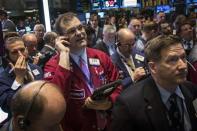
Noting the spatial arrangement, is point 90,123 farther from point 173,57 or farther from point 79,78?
point 173,57

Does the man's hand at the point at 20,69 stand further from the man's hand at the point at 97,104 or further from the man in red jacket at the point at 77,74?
the man's hand at the point at 97,104

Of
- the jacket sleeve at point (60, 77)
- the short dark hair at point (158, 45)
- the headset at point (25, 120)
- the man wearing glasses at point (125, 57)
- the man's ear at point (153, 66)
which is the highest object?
the short dark hair at point (158, 45)

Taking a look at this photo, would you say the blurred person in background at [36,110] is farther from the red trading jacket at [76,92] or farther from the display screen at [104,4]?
the display screen at [104,4]

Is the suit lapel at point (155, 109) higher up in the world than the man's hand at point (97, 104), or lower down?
higher up

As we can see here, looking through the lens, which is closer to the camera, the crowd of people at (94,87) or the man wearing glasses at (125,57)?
the crowd of people at (94,87)

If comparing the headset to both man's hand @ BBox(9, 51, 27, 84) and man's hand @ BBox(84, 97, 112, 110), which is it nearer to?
man's hand @ BBox(84, 97, 112, 110)

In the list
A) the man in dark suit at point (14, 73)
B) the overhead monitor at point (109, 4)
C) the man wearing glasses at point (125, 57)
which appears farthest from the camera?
the overhead monitor at point (109, 4)

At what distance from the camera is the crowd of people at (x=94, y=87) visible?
4.96 ft

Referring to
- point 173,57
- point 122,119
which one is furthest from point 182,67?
point 122,119

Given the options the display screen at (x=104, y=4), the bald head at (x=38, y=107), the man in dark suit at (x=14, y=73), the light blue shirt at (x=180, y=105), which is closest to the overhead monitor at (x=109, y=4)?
the display screen at (x=104, y=4)

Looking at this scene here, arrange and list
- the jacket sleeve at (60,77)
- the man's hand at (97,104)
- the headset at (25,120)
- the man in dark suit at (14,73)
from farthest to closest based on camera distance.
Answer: the man in dark suit at (14,73), the jacket sleeve at (60,77), the man's hand at (97,104), the headset at (25,120)

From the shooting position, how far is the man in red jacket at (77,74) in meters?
2.92

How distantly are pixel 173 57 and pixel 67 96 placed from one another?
906 millimetres

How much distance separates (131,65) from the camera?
4359 millimetres
